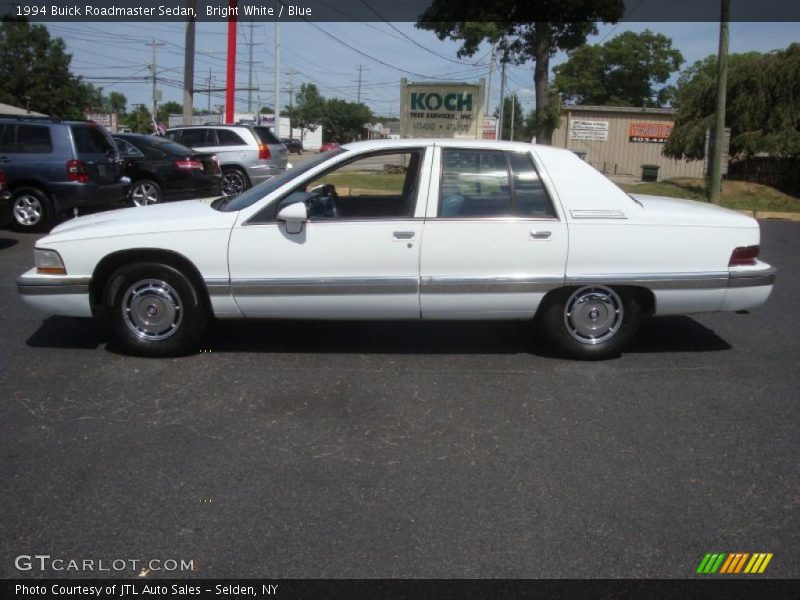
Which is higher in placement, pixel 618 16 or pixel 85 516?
pixel 618 16

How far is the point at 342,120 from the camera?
10138 centimetres

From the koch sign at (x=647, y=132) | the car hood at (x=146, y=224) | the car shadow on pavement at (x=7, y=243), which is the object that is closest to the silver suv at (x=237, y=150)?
the car shadow on pavement at (x=7, y=243)

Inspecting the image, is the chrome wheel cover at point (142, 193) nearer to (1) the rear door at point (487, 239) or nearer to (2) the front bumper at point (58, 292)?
(2) the front bumper at point (58, 292)

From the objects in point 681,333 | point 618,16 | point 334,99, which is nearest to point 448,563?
A: point 681,333

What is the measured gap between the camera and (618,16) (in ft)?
78.4

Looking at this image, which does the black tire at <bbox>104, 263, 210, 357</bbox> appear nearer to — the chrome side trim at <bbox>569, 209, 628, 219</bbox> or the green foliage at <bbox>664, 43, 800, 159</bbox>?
the chrome side trim at <bbox>569, 209, 628, 219</bbox>

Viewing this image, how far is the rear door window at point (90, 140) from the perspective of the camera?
11.5 m

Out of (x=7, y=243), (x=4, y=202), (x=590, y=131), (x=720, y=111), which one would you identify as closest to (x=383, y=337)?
(x=4, y=202)

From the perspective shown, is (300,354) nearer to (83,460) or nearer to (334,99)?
(83,460)

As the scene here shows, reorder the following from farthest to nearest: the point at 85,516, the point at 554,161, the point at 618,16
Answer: the point at 618,16 → the point at 554,161 → the point at 85,516

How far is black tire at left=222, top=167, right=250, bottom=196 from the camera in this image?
673 inches

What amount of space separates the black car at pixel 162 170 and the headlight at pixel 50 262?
8.51 metres

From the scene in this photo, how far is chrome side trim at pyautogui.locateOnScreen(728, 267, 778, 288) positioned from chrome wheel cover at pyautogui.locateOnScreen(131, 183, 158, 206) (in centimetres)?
1075
